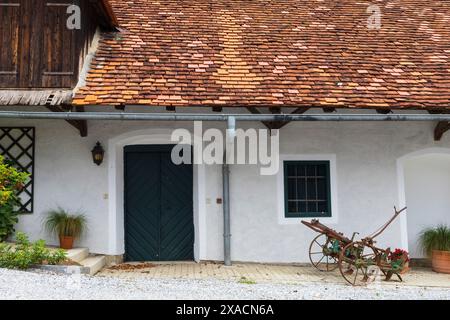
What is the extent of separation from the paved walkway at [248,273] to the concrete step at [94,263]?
0.42ft

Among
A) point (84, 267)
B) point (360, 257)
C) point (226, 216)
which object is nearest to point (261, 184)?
point (226, 216)

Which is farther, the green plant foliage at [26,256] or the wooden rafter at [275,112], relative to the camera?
the wooden rafter at [275,112]

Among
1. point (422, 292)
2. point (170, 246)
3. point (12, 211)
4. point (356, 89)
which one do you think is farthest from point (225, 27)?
point (422, 292)

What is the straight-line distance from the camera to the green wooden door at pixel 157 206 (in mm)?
8398

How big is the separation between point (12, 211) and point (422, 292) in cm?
696

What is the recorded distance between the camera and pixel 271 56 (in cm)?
852

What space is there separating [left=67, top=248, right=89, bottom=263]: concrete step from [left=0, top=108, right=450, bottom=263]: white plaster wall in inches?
9.5

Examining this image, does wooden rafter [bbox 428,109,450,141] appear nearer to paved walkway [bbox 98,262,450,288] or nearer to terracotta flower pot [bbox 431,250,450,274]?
terracotta flower pot [bbox 431,250,450,274]

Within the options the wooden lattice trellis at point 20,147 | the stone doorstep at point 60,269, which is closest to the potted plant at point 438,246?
the stone doorstep at point 60,269

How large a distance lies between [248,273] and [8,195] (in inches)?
159

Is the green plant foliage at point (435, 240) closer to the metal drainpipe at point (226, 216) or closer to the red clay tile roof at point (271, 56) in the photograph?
the red clay tile roof at point (271, 56)

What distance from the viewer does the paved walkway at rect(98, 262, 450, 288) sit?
672cm

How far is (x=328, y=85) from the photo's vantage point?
782 cm

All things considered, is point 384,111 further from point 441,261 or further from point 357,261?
point 441,261
